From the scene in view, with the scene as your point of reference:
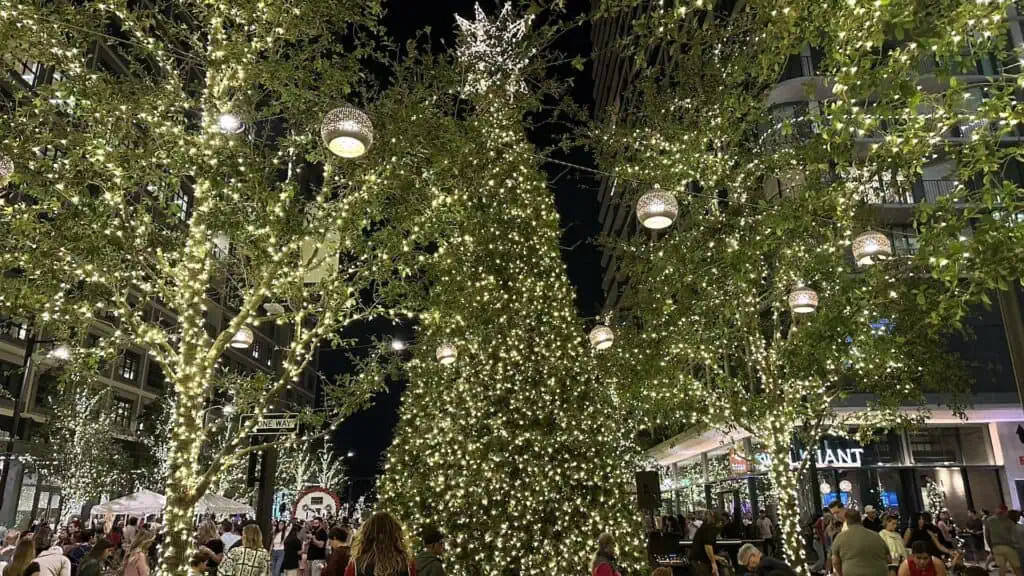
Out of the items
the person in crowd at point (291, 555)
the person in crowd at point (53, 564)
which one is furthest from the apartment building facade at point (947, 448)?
the person in crowd at point (53, 564)

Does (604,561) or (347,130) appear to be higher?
(347,130)

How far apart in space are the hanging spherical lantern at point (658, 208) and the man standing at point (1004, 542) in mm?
10237

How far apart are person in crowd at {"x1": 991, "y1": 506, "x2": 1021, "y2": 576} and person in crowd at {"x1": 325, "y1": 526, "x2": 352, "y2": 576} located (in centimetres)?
1186

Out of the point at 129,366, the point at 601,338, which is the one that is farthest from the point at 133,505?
the point at 129,366

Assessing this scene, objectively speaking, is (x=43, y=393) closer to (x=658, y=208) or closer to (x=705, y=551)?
(x=705, y=551)

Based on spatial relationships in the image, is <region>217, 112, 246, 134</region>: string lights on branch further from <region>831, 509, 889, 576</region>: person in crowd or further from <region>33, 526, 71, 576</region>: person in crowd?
<region>831, 509, 889, 576</region>: person in crowd

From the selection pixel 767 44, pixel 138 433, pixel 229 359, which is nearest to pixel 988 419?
pixel 767 44

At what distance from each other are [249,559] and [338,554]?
1189 millimetres

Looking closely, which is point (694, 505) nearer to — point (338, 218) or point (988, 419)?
point (988, 419)

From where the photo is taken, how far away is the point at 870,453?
23859mm

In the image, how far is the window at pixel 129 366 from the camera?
4275 centimetres

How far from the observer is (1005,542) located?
39.2 feet

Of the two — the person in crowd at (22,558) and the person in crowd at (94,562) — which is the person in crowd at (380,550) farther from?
the person in crowd at (94,562)

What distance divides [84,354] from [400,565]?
17.7 ft
